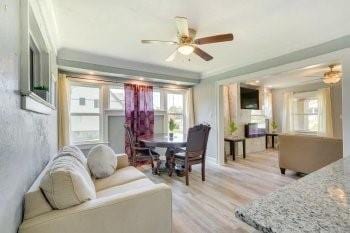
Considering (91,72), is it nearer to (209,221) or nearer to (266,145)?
(209,221)

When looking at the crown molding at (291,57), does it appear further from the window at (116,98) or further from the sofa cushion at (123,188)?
the sofa cushion at (123,188)

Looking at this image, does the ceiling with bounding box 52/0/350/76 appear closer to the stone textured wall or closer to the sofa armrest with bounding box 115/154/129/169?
the stone textured wall

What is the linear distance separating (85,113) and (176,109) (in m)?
2.40

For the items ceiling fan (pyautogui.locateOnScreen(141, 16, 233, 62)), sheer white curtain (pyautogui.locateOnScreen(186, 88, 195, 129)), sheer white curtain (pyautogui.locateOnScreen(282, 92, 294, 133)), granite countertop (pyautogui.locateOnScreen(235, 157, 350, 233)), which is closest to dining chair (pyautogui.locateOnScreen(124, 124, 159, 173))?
sheer white curtain (pyautogui.locateOnScreen(186, 88, 195, 129))

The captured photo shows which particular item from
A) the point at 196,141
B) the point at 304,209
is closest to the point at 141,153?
the point at 196,141

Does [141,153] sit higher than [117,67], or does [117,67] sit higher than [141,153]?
[117,67]

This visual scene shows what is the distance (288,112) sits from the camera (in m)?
7.05

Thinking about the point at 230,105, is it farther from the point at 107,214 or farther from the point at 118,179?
the point at 107,214

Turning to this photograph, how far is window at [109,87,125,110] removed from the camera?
456 centimetres

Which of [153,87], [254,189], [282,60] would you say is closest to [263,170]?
[254,189]

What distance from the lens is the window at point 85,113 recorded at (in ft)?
13.6

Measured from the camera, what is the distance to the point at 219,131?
4.77 m

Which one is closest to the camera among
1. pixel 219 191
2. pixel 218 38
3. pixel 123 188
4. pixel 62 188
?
pixel 62 188

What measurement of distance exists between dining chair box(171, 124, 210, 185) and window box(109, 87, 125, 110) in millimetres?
1879
